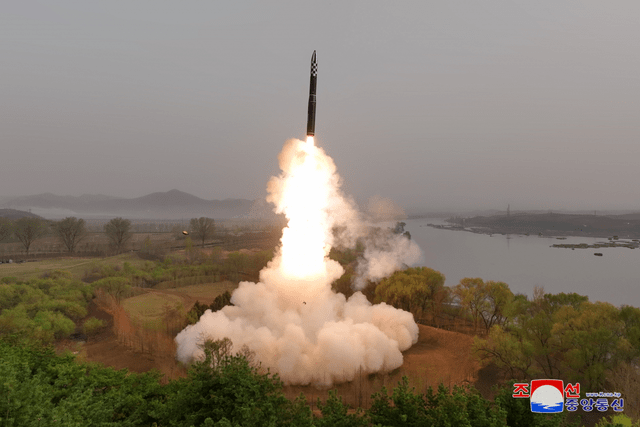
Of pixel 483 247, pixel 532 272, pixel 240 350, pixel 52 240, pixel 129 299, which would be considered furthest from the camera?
pixel 483 247

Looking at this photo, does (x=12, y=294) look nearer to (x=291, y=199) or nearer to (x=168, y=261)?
(x=168, y=261)

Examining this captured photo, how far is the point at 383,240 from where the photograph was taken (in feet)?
155

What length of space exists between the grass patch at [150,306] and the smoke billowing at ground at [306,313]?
14.8 metres

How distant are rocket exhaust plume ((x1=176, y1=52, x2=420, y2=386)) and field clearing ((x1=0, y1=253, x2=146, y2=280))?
4817 centimetres

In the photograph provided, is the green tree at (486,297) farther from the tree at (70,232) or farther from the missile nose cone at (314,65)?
the tree at (70,232)

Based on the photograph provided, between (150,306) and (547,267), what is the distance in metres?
107

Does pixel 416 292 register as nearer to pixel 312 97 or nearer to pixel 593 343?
pixel 593 343

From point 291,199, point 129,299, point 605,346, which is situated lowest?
point 129,299

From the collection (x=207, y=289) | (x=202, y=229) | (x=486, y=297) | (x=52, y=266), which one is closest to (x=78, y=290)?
(x=207, y=289)

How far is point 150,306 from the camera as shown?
4772 centimetres

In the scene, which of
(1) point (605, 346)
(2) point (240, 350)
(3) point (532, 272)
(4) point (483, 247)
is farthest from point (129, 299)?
(4) point (483, 247)

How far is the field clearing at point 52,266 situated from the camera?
199 ft

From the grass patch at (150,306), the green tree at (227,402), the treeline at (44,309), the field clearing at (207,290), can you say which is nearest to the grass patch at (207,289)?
the field clearing at (207,290)

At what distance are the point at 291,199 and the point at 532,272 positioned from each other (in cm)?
8978
